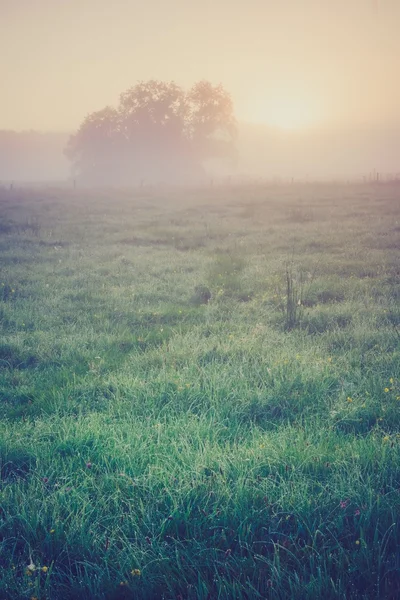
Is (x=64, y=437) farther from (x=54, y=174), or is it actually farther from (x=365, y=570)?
(x=54, y=174)

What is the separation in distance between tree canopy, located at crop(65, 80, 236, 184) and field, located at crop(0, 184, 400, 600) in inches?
2190

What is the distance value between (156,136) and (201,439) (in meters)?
62.2

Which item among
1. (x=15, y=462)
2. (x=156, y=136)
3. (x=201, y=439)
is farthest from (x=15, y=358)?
(x=156, y=136)

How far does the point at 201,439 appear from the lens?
3.33 m

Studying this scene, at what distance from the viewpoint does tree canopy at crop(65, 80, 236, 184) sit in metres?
58.1

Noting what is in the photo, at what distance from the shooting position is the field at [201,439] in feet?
7.27

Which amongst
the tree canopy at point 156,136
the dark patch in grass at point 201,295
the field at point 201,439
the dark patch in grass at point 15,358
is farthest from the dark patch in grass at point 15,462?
the tree canopy at point 156,136

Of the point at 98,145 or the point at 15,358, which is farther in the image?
the point at 98,145

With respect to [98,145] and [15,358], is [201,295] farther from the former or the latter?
[98,145]

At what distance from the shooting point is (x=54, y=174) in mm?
122875

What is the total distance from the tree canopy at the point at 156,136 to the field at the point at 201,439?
55.6 metres

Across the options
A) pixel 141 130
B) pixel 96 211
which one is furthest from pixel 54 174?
pixel 96 211

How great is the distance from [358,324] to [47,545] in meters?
4.95

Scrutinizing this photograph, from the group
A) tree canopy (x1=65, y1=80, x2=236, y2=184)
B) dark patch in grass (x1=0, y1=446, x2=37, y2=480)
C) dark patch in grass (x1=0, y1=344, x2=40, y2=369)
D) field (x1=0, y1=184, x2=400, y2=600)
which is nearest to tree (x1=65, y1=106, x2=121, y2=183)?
tree canopy (x1=65, y1=80, x2=236, y2=184)
